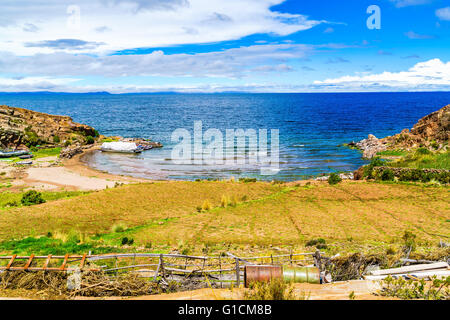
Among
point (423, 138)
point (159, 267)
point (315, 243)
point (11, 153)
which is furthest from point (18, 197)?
point (423, 138)

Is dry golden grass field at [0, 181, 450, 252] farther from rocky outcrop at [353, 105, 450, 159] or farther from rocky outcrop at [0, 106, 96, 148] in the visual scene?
rocky outcrop at [0, 106, 96, 148]

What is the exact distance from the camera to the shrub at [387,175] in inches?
1151

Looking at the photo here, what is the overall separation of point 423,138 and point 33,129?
6097 cm

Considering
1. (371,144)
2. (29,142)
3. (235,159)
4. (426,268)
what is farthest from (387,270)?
(29,142)

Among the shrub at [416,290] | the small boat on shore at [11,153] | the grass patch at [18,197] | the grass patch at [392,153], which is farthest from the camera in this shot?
the grass patch at [392,153]

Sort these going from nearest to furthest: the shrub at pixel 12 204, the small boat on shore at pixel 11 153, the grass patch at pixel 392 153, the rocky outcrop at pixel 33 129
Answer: the shrub at pixel 12 204 < the small boat on shore at pixel 11 153 < the grass patch at pixel 392 153 < the rocky outcrop at pixel 33 129

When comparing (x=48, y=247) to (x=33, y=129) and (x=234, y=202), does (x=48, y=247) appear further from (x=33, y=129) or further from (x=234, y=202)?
(x=33, y=129)

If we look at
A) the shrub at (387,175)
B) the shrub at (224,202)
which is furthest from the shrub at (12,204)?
the shrub at (387,175)

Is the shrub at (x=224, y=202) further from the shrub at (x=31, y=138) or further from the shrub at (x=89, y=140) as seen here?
the shrub at (x=89, y=140)

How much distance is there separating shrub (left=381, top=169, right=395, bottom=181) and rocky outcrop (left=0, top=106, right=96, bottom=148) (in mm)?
49582

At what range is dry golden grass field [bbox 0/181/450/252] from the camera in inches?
676

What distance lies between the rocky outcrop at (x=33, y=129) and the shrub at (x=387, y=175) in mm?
49582

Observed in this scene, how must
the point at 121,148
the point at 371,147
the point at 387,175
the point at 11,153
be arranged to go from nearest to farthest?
the point at 387,175 → the point at 11,153 → the point at 371,147 → the point at 121,148

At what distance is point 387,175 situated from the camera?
29.4m
